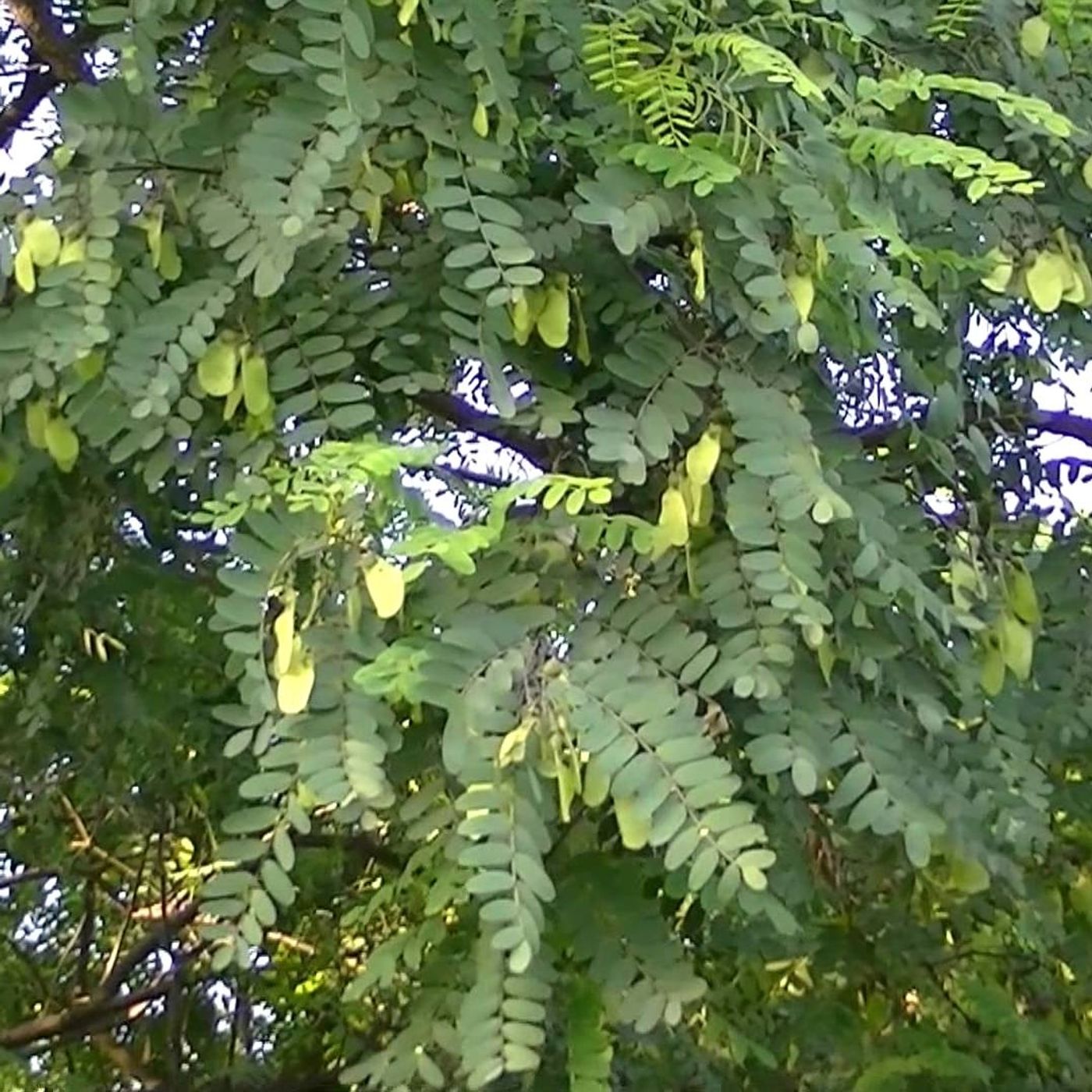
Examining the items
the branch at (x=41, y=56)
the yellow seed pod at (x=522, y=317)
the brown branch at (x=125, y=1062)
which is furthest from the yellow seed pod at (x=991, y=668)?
the brown branch at (x=125, y=1062)

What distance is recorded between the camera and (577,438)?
130 centimetres

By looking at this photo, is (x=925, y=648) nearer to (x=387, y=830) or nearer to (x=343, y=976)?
(x=387, y=830)

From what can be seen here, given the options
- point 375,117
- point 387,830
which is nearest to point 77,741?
point 387,830

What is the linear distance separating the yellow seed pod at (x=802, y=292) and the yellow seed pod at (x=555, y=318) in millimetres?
161

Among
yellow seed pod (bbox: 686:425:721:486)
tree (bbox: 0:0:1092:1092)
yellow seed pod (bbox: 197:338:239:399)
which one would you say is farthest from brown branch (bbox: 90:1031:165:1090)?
yellow seed pod (bbox: 686:425:721:486)

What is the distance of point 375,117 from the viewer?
3.95ft

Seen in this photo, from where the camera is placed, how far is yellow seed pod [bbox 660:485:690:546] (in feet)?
3.86

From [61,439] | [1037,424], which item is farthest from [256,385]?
[1037,424]

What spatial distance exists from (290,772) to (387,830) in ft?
1.23

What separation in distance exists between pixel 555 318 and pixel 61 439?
38 cm

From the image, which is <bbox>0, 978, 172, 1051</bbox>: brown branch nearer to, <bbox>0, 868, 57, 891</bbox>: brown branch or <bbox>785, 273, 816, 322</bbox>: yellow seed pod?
<bbox>0, 868, 57, 891</bbox>: brown branch

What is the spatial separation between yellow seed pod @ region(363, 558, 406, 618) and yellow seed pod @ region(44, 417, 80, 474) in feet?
1.19

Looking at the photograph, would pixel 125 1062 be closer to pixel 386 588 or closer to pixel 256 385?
pixel 256 385

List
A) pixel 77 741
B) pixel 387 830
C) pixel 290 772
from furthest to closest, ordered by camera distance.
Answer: pixel 77 741 → pixel 387 830 → pixel 290 772
